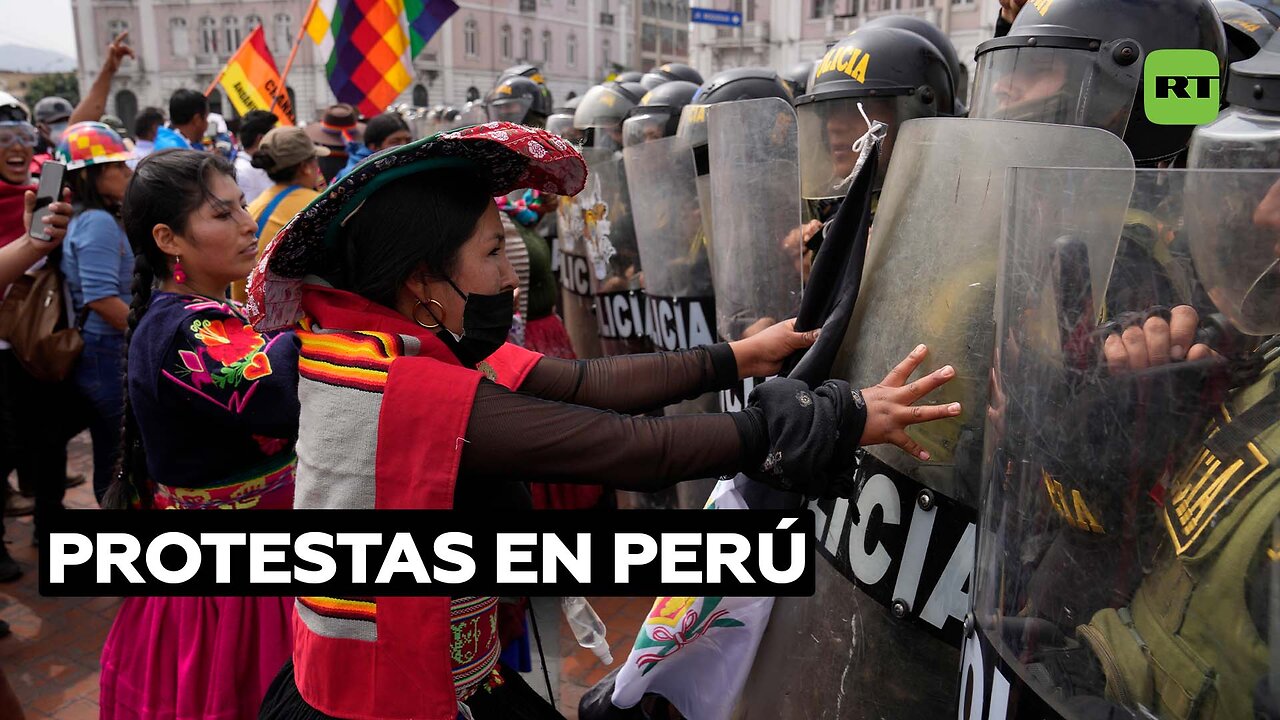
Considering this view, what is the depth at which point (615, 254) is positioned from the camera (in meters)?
4.48

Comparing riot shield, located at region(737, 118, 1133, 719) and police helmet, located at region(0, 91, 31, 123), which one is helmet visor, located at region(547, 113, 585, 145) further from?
riot shield, located at region(737, 118, 1133, 719)

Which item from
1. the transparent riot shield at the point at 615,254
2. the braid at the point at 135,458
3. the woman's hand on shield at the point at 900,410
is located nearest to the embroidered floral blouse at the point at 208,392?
the braid at the point at 135,458

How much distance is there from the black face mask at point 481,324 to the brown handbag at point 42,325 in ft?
11.6

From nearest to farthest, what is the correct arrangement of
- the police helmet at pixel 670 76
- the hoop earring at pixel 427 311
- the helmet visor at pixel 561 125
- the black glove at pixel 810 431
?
the black glove at pixel 810 431, the hoop earring at pixel 427 311, the helmet visor at pixel 561 125, the police helmet at pixel 670 76

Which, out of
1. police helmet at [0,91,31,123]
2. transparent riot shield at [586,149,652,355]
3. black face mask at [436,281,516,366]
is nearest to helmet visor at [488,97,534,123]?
transparent riot shield at [586,149,652,355]

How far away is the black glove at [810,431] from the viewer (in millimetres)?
1570

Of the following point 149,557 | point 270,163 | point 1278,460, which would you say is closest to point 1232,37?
point 1278,460

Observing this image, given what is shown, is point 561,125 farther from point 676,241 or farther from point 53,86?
point 53,86

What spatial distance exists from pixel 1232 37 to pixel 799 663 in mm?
2704

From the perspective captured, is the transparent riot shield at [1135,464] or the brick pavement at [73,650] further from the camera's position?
the brick pavement at [73,650]

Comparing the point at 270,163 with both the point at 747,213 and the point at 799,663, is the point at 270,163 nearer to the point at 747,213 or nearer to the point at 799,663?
the point at 747,213

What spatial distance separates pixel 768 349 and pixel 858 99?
1183 mm

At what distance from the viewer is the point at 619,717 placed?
273 cm

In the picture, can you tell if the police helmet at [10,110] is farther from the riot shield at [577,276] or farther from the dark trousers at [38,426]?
the riot shield at [577,276]
